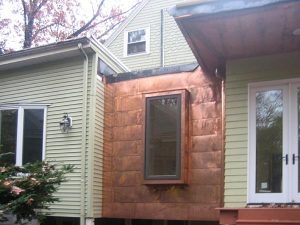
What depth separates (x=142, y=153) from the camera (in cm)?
965

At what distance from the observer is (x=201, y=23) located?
666 centimetres

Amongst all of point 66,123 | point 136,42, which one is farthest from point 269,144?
point 136,42

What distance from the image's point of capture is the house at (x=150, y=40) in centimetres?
1588

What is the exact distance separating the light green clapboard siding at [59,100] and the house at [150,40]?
5.72 meters

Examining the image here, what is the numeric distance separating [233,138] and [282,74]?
1.24m

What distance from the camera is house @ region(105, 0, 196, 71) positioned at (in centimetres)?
1588

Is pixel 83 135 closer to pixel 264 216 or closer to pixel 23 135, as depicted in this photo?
pixel 23 135

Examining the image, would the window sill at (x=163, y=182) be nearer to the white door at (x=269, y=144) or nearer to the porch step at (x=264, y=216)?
the white door at (x=269, y=144)

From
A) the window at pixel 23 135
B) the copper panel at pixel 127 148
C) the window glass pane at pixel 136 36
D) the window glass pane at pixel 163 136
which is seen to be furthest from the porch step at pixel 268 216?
the window glass pane at pixel 136 36

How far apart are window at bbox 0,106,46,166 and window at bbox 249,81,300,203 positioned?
4.89 meters

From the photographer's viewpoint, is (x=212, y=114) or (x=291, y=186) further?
(x=212, y=114)

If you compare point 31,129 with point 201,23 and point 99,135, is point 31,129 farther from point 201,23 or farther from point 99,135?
point 201,23

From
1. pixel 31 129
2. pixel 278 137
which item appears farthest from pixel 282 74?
pixel 31 129

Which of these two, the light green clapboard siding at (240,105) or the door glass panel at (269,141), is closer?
the door glass panel at (269,141)
